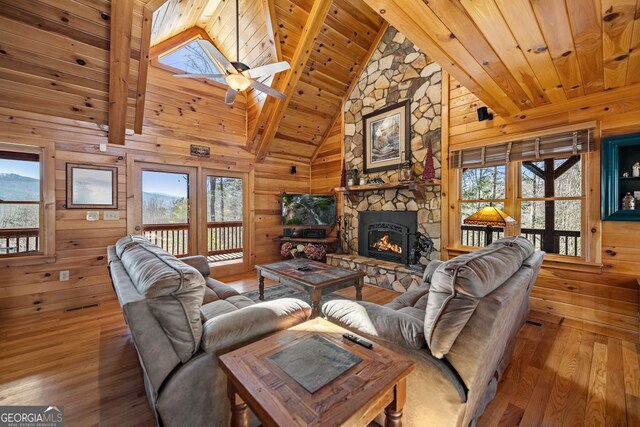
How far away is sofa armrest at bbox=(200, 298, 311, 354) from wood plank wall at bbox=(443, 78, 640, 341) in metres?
3.11

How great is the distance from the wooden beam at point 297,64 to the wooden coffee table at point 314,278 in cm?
253

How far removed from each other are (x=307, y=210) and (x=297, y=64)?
2.57 m

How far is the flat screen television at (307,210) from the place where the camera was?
5.29 m

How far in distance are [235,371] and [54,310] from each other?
3721 mm

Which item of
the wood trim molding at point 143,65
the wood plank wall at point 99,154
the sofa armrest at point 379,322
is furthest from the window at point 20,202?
the sofa armrest at point 379,322

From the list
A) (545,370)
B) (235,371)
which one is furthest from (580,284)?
(235,371)

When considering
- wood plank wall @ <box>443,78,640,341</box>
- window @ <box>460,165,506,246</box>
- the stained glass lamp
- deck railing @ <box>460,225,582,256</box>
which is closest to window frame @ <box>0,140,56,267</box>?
the stained glass lamp

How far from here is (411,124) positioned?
4215mm

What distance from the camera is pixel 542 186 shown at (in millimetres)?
3156

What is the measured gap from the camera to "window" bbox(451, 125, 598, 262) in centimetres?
287

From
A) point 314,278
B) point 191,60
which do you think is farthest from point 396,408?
point 191,60

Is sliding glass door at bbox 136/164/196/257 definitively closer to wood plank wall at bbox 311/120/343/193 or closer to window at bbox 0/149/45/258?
window at bbox 0/149/45/258

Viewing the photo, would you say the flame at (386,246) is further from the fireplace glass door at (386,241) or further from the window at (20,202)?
the window at (20,202)

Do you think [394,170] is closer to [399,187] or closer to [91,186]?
[399,187]
